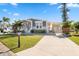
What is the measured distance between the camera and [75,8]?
5348 mm

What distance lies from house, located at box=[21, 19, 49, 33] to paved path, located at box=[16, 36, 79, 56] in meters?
0.21

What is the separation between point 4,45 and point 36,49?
72 cm

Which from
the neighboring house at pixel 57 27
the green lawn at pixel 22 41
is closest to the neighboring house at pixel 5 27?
the green lawn at pixel 22 41

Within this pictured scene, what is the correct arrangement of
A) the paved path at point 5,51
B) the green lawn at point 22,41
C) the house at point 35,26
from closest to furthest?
the paved path at point 5,51, the green lawn at point 22,41, the house at point 35,26

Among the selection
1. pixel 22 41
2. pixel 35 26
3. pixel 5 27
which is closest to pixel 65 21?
pixel 35 26

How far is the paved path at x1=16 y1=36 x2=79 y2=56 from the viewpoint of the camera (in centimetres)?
520

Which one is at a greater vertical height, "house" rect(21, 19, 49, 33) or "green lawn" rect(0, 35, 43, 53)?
"house" rect(21, 19, 49, 33)

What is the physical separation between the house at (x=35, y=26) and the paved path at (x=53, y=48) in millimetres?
213

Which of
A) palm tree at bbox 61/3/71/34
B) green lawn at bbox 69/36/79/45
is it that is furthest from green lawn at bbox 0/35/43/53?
green lawn at bbox 69/36/79/45

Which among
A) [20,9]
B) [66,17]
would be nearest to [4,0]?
[20,9]

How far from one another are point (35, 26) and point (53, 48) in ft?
2.28

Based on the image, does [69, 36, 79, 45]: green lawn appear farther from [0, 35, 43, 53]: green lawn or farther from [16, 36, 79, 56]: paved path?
[0, 35, 43, 53]: green lawn

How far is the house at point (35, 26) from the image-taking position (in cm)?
553

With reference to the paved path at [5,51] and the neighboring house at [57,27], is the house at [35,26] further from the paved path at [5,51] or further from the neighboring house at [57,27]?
the paved path at [5,51]
